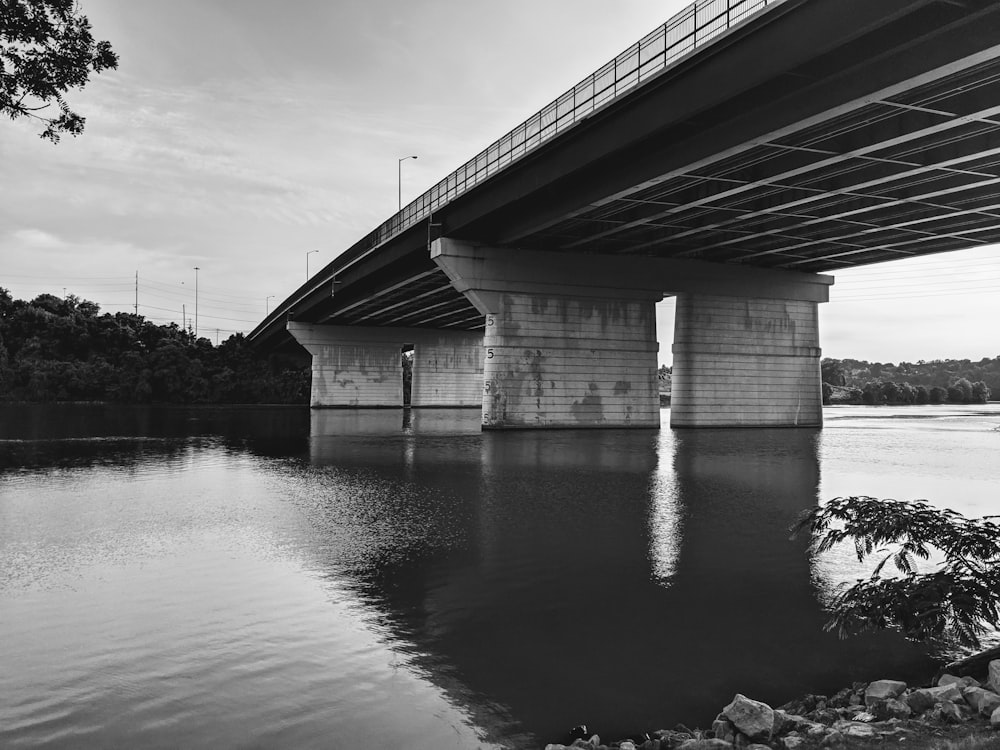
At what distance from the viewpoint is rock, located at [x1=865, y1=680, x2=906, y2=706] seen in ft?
21.0

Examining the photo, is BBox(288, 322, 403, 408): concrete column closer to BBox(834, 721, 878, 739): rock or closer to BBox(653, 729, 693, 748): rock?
BBox(653, 729, 693, 748): rock

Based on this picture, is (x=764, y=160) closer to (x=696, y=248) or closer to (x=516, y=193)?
(x=516, y=193)

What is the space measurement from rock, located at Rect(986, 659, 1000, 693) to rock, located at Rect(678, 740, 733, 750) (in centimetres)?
233

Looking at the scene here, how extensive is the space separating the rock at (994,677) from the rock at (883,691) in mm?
637

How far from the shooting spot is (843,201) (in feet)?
119

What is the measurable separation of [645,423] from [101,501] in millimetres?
38835

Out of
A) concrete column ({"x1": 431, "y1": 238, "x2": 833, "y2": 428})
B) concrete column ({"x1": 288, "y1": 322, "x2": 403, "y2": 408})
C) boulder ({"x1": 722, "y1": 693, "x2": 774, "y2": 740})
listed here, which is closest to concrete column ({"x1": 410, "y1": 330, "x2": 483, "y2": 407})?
concrete column ({"x1": 288, "y1": 322, "x2": 403, "y2": 408})

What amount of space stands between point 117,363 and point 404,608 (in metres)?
121

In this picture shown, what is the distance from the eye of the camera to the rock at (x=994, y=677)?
20.2 feet

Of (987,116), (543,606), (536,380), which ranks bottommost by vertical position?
(543,606)

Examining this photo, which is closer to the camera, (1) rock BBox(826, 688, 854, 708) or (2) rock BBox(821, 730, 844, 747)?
(2) rock BBox(821, 730, 844, 747)

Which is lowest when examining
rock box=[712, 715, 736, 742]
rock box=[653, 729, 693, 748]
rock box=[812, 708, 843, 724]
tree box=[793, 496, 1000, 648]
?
rock box=[653, 729, 693, 748]

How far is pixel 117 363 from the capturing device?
117 metres

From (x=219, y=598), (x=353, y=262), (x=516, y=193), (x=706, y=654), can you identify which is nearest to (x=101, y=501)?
(x=219, y=598)
